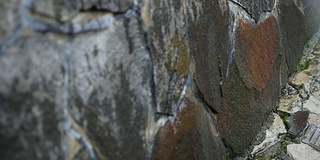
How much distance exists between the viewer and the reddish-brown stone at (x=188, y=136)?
1795 mm

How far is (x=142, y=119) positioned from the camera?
1643 millimetres

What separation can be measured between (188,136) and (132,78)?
19.5 inches

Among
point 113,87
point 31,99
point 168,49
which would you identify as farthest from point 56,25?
point 168,49

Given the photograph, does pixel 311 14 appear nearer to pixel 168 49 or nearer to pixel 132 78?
pixel 168 49

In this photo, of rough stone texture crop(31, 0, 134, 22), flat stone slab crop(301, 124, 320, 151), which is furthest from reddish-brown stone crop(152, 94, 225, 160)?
flat stone slab crop(301, 124, 320, 151)

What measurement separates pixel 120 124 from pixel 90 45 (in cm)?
30

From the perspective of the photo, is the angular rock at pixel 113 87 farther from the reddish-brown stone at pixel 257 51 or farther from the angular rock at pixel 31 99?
the reddish-brown stone at pixel 257 51

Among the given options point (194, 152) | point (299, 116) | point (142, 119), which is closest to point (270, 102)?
point (299, 116)

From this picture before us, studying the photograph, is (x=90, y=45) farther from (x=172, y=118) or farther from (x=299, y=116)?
(x=299, y=116)

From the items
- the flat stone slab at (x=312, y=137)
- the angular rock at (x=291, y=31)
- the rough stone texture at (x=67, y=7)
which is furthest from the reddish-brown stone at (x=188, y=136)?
the angular rock at (x=291, y=31)

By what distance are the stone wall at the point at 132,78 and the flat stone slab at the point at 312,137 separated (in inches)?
10.0

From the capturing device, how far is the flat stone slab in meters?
2.70

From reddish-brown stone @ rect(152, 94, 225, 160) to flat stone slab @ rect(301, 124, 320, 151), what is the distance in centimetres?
74

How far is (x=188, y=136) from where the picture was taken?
194 cm
